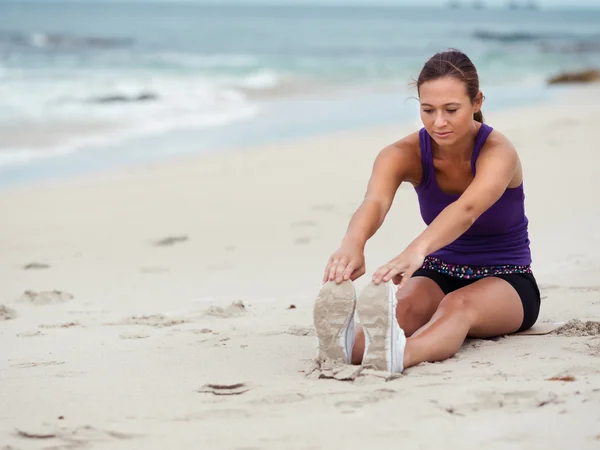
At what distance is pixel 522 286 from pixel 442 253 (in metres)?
0.36

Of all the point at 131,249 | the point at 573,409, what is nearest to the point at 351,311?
the point at 573,409

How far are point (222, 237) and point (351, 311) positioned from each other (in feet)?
10.3

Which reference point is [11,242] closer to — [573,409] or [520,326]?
[520,326]

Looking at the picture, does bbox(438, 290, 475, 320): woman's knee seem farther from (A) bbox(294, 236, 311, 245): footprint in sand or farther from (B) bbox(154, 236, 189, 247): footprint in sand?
(B) bbox(154, 236, 189, 247): footprint in sand

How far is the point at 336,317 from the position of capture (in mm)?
2871

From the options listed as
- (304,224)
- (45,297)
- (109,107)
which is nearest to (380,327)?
(45,297)

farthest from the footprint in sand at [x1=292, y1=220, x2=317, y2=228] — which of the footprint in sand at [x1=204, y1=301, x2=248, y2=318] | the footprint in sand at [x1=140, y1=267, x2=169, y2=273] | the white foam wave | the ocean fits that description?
the white foam wave

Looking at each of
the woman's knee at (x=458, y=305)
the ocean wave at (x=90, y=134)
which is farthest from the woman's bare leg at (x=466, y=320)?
the ocean wave at (x=90, y=134)

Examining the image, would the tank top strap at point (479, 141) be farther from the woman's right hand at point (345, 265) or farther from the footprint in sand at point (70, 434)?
the footprint in sand at point (70, 434)

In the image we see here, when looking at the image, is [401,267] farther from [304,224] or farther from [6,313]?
[304,224]

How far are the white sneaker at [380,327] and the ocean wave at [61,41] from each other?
28167mm

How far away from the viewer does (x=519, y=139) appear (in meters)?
9.52

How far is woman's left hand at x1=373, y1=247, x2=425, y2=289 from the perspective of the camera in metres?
2.85

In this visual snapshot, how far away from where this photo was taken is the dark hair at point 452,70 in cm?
310
